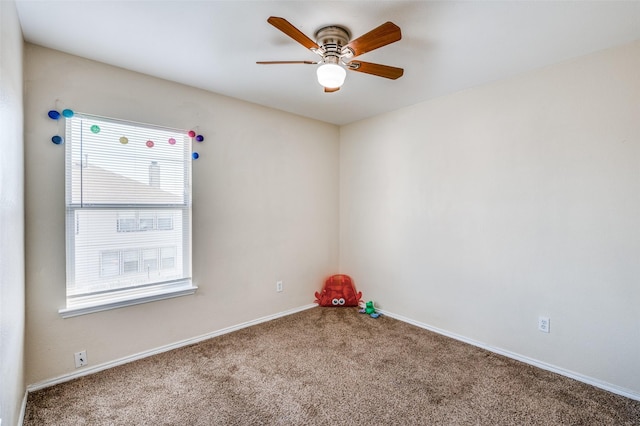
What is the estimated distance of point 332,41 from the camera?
1.91 m

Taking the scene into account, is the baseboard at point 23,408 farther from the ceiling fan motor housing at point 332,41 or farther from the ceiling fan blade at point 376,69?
the ceiling fan blade at point 376,69

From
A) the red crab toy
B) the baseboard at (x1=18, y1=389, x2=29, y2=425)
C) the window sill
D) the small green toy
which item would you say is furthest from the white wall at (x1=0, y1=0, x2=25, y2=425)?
the small green toy

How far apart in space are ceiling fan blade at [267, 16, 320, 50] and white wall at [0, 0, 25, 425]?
45.3 inches

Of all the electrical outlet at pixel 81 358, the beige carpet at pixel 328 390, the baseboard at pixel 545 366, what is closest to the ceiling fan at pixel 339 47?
the beige carpet at pixel 328 390

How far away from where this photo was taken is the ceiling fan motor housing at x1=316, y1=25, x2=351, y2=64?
1867mm

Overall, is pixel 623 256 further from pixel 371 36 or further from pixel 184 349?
pixel 184 349

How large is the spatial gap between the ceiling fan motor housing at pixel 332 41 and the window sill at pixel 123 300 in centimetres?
226

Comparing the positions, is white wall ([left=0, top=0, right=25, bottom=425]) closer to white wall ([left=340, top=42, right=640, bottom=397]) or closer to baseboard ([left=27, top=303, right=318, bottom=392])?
baseboard ([left=27, top=303, right=318, bottom=392])

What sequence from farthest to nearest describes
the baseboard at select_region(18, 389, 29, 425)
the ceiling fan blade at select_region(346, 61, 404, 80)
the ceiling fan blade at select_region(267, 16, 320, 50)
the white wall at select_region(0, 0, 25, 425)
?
the ceiling fan blade at select_region(346, 61, 404, 80) < the baseboard at select_region(18, 389, 29, 425) < the ceiling fan blade at select_region(267, 16, 320, 50) < the white wall at select_region(0, 0, 25, 425)

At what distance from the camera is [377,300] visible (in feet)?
12.0

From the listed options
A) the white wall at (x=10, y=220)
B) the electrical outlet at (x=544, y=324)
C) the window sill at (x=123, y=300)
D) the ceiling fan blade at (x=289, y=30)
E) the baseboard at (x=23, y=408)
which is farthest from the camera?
the electrical outlet at (x=544, y=324)

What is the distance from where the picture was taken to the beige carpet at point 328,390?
6.03ft

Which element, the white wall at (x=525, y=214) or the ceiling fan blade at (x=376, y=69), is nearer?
the ceiling fan blade at (x=376, y=69)

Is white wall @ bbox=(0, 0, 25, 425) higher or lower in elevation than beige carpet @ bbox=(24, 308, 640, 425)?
higher
